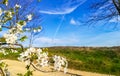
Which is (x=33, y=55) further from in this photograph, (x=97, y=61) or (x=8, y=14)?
(x=97, y=61)

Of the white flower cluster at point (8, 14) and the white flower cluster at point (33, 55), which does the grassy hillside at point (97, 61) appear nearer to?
the white flower cluster at point (8, 14)

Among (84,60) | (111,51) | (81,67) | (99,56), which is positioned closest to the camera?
(81,67)

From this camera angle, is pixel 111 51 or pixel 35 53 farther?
pixel 111 51

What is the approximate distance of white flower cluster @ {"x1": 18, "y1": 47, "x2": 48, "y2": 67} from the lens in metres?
4.45

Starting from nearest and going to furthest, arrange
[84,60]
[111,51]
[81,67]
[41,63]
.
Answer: [41,63] < [81,67] < [84,60] < [111,51]

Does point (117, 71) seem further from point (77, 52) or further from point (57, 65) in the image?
point (57, 65)

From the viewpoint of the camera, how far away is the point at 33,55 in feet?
14.8

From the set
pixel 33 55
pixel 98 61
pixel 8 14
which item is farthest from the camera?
pixel 98 61

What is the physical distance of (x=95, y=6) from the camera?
2083cm

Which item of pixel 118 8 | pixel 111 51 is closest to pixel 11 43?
→ pixel 118 8

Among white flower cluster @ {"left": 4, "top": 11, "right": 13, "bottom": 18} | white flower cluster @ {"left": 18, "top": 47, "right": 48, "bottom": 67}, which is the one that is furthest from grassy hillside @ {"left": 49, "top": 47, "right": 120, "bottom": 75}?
white flower cluster @ {"left": 18, "top": 47, "right": 48, "bottom": 67}

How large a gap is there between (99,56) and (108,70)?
5.14 meters

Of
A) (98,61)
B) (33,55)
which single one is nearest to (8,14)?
(33,55)

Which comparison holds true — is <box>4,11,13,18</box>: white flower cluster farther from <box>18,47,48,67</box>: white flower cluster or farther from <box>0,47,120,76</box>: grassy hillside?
<box>0,47,120,76</box>: grassy hillside
